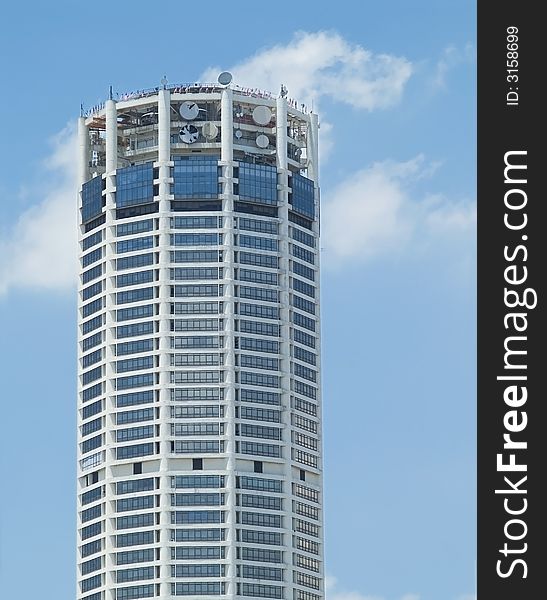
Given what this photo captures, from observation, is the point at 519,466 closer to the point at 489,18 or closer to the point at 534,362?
the point at 534,362

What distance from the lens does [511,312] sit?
43500mm

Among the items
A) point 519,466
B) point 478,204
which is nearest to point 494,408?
point 519,466

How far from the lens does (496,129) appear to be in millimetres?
44562

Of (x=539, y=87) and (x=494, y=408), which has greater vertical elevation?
(x=539, y=87)

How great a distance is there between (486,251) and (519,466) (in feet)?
16.1

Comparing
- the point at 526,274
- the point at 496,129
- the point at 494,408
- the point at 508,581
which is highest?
the point at 496,129

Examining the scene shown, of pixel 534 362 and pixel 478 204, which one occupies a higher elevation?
pixel 478 204

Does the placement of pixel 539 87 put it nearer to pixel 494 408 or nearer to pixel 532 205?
pixel 532 205

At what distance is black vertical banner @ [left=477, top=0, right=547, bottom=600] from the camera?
4303cm

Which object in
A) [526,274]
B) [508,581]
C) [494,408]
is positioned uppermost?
[526,274]

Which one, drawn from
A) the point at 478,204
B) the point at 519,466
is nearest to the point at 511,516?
the point at 519,466

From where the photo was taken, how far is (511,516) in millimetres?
43031

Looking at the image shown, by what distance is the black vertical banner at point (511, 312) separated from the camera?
43.0 m

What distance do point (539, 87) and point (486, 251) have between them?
445cm
